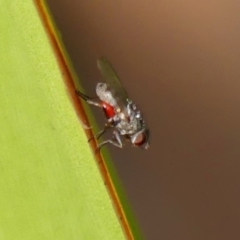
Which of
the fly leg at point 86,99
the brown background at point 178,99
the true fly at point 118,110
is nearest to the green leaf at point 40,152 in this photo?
the fly leg at point 86,99

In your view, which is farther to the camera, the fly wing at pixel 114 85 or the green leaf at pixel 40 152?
the fly wing at pixel 114 85

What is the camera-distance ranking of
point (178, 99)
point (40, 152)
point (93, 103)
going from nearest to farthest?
point (40, 152) < point (93, 103) < point (178, 99)

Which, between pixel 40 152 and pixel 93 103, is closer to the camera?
pixel 40 152

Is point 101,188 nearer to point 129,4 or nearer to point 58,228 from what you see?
point 58,228

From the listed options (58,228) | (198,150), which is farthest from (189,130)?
(58,228)

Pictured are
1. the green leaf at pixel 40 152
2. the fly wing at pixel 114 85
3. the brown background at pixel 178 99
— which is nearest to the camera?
the green leaf at pixel 40 152

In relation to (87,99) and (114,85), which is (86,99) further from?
(114,85)

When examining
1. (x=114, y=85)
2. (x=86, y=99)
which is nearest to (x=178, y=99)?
(x=114, y=85)

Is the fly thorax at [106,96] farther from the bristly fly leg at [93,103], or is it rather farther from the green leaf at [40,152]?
the green leaf at [40,152]
